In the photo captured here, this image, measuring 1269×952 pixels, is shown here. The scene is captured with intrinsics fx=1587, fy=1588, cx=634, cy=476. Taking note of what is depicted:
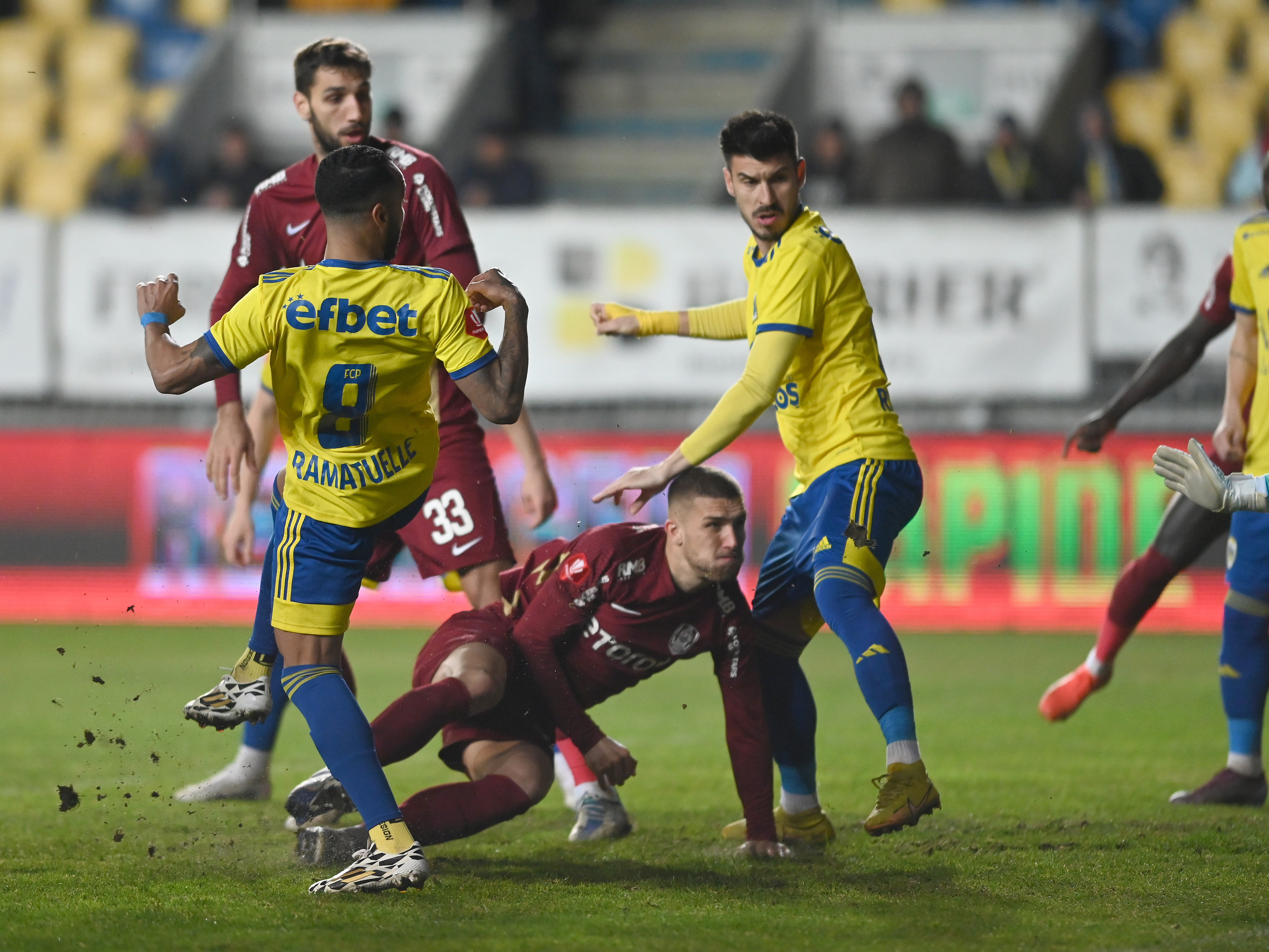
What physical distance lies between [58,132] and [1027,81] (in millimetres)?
9133

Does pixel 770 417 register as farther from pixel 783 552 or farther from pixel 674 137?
pixel 783 552

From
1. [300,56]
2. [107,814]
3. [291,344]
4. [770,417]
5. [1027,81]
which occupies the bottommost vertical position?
[107,814]

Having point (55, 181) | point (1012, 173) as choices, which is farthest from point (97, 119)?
point (1012, 173)

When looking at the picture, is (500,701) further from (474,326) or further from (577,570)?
(474,326)

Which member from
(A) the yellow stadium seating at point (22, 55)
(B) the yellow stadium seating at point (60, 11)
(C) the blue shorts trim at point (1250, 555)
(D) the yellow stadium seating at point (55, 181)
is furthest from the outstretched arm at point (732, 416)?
(B) the yellow stadium seating at point (60, 11)

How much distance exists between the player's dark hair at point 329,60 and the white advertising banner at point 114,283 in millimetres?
6325

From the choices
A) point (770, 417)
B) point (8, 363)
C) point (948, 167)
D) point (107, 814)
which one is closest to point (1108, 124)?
point (948, 167)

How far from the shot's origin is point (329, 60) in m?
4.97

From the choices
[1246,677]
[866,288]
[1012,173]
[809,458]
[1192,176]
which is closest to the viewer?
[809,458]

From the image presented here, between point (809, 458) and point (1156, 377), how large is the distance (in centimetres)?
178

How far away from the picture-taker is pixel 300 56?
507cm

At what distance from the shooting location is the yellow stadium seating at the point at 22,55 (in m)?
15.6

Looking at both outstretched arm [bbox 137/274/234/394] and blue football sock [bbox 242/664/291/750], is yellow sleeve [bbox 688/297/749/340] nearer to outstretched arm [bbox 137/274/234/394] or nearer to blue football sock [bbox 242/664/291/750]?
outstretched arm [bbox 137/274/234/394]

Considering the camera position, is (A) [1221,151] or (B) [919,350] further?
(A) [1221,151]
